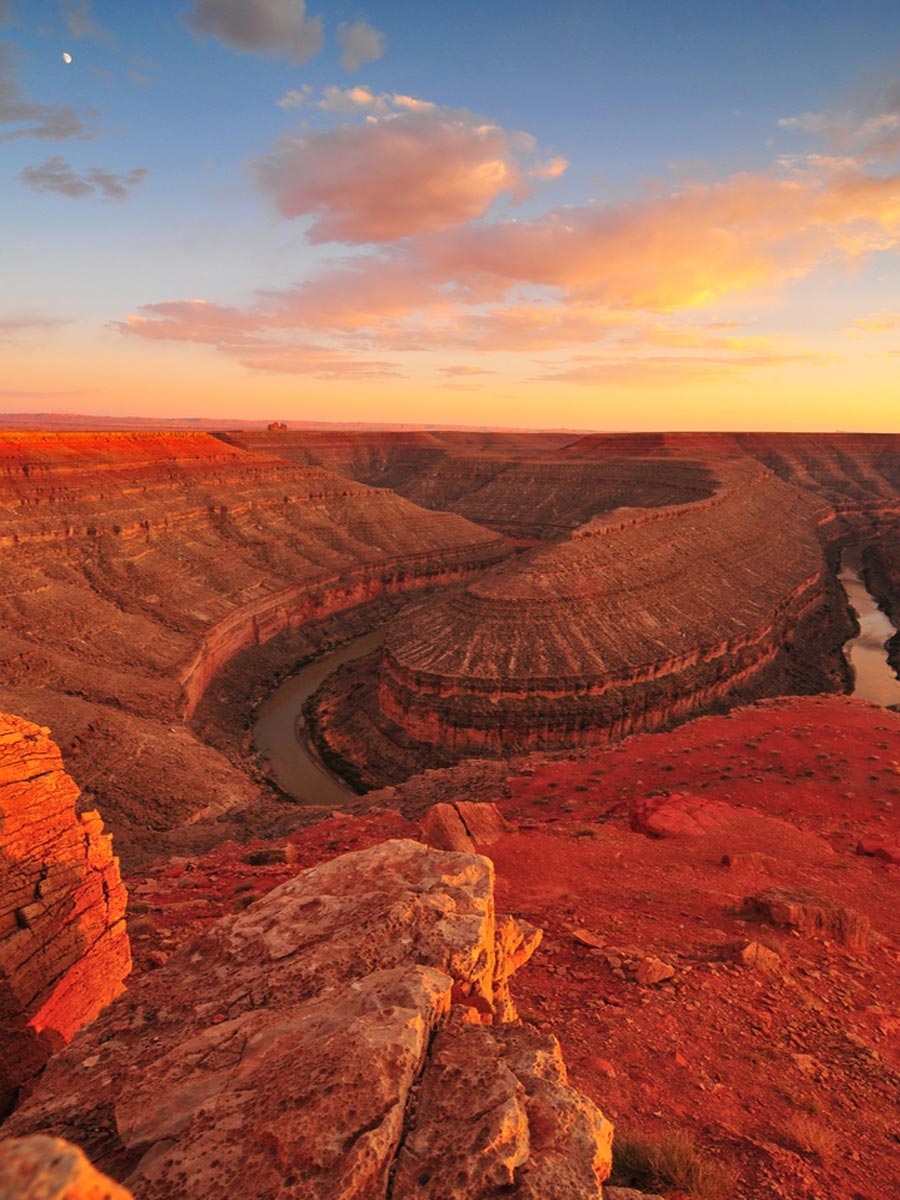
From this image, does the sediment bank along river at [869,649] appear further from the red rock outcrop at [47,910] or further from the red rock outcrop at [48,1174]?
the red rock outcrop at [48,1174]

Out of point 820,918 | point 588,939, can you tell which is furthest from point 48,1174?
point 820,918

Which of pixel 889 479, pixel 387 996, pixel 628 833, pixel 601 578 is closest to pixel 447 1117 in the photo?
pixel 387 996

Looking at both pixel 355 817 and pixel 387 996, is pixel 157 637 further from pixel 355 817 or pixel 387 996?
pixel 387 996

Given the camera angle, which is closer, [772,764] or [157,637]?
[772,764]

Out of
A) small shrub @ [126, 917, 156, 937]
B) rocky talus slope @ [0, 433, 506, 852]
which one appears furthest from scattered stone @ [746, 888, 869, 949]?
rocky talus slope @ [0, 433, 506, 852]

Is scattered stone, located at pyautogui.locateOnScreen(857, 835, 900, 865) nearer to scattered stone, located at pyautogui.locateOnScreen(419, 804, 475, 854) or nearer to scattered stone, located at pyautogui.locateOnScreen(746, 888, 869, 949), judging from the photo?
scattered stone, located at pyautogui.locateOnScreen(746, 888, 869, 949)

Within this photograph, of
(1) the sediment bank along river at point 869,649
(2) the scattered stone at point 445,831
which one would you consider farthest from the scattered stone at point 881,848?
(1) the sediment bank along river at point 869,649
